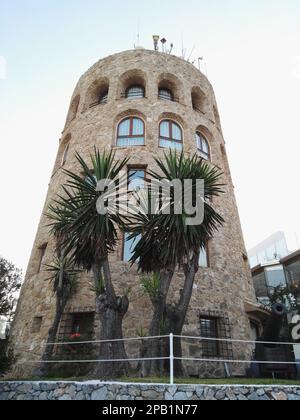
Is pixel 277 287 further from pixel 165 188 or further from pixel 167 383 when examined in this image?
pixel 167 383

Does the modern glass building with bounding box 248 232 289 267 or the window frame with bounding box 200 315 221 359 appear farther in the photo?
the modern glass building with bounding box 248 232 289 267

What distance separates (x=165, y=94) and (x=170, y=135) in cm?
372

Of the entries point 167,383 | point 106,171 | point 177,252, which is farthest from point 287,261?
point 167,383

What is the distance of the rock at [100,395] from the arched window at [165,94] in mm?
14888

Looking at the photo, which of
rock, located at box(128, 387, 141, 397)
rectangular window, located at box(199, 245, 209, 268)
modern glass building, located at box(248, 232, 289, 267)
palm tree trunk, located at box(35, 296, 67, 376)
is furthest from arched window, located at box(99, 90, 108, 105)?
modern glass building, located at box(248, 232, 289, 267)

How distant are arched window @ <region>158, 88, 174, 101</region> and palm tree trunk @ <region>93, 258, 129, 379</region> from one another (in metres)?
11.7

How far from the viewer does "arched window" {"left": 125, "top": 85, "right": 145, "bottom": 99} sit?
656 inches

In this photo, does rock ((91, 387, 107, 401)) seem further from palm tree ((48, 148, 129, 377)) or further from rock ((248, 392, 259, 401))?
rock ((248, 392, 259, 401))

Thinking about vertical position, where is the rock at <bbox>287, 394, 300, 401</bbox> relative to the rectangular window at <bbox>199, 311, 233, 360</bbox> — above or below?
below

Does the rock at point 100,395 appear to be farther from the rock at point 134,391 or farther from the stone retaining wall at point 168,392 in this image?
the rock at point 134,391

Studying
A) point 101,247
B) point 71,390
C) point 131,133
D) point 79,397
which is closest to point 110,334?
point 71,390

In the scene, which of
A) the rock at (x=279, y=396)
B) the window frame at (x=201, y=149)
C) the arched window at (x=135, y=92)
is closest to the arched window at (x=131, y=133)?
the arched window at (x=135, y=92)

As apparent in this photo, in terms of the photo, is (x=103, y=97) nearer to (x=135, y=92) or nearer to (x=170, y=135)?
(x=135, y=92)
